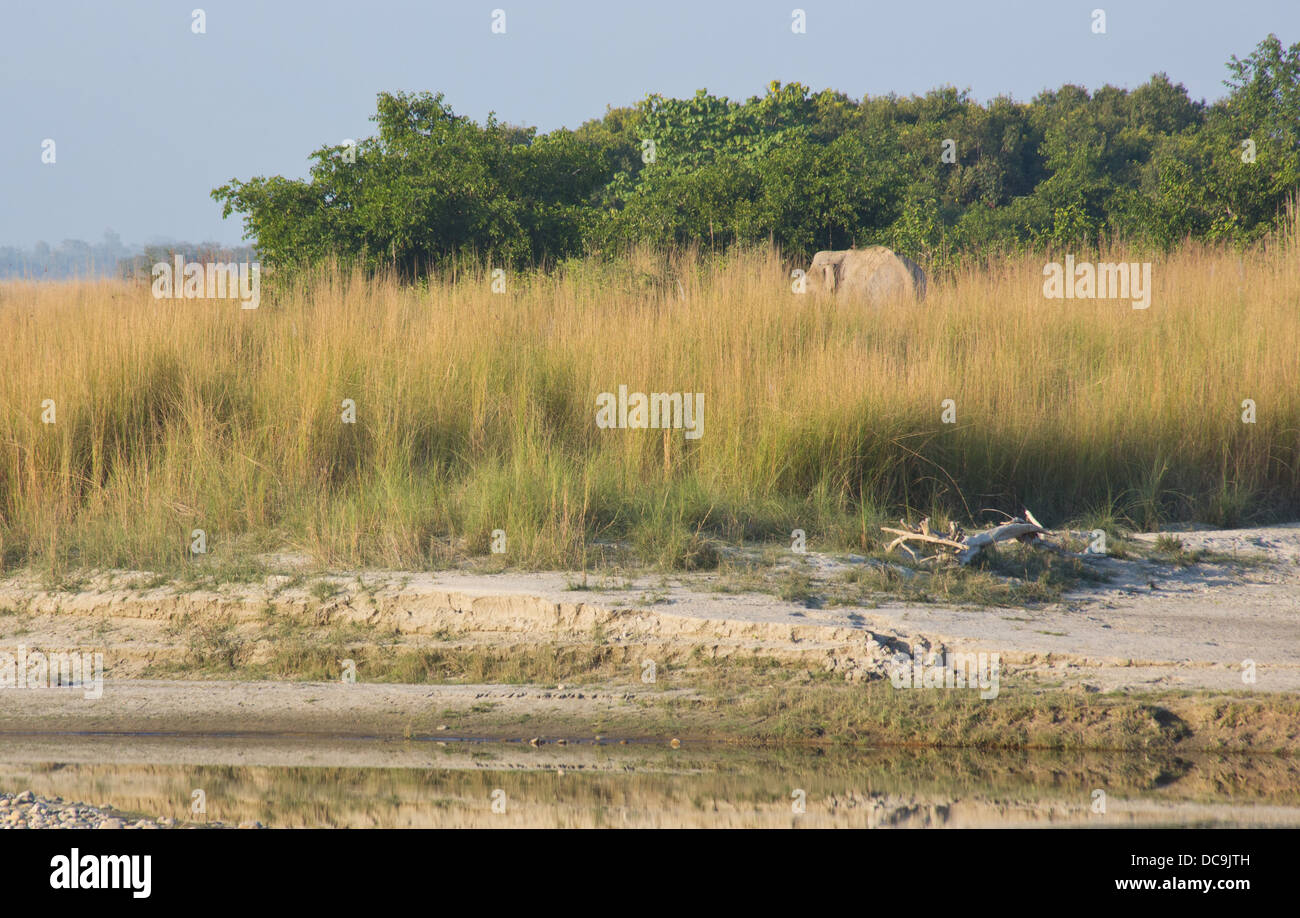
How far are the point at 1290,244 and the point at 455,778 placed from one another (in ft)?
30.9

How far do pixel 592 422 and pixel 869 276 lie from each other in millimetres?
4410

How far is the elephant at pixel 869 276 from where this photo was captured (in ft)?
→ 34.7

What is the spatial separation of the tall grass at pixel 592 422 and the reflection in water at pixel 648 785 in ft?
5.56

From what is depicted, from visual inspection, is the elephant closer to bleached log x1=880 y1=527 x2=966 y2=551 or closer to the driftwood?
the driftwood

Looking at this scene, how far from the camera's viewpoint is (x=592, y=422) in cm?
781

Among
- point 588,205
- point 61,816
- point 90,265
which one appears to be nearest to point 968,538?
point 61,816

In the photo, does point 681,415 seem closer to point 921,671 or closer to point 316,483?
point 316,483

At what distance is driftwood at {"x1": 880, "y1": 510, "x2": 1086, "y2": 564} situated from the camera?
6.10m

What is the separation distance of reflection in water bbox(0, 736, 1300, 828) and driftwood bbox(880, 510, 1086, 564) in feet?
5.61

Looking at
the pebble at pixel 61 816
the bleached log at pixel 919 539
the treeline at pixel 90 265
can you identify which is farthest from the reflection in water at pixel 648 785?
the treeline at pixel 90 265

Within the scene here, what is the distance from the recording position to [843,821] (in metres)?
3.93

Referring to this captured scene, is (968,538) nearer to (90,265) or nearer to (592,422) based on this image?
(592,422)

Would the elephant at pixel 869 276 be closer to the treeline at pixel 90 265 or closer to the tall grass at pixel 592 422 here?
the tall grass at pixel 592 422
